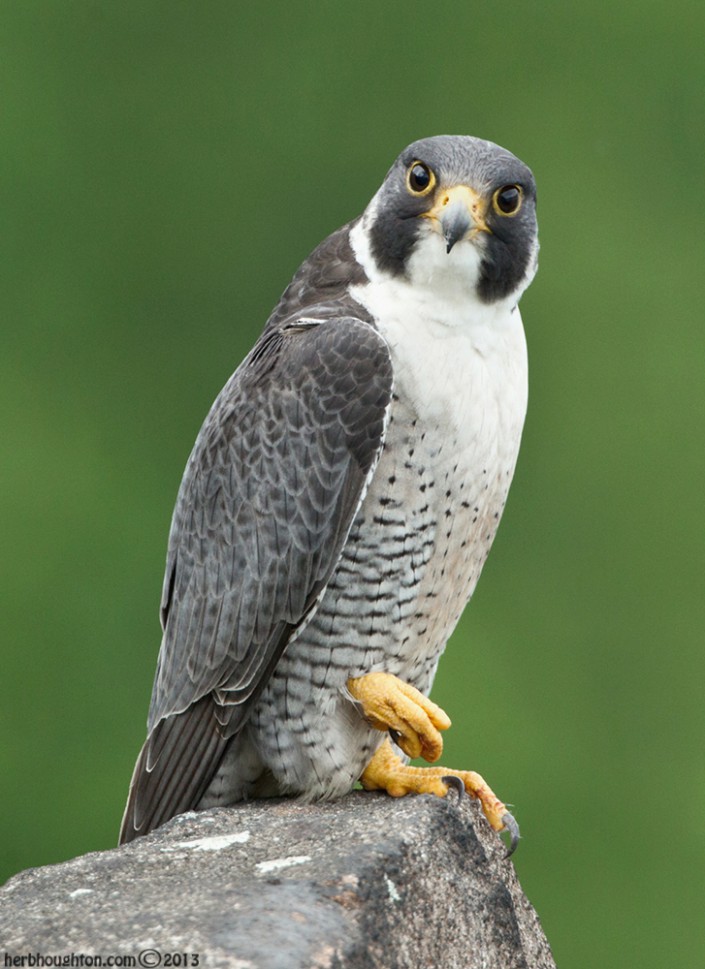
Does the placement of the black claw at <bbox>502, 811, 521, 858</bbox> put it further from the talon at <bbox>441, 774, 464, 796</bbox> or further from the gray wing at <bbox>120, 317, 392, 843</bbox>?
the gray wing at <bbox>120, 317, 392, 843</bbox>

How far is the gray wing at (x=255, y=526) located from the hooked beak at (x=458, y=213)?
8.7 inches

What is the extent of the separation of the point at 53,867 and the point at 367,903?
51cm

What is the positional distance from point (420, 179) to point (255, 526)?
2.25 ft

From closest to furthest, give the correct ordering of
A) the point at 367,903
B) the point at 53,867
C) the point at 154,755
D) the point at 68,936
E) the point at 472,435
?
the point at 68,936 < the point at 367,903 < the point at 53,867 < the point at 472,435 < the point at 154,755

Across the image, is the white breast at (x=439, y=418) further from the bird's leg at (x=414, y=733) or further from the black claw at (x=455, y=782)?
the black claw at (x=455, y=782)

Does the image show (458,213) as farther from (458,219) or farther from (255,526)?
(255,526)

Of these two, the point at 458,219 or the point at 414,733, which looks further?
the point at 414,733

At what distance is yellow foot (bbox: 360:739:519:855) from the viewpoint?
2.32 m

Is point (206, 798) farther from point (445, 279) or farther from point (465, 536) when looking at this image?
point (445, 279)

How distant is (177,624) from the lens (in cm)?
250

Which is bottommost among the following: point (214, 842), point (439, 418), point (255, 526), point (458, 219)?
point (214, 842)

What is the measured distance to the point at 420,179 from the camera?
229 cm

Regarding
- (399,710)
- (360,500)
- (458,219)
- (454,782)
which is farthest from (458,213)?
(454,782)

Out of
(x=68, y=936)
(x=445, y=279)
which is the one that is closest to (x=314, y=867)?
(x=68, y=936)
